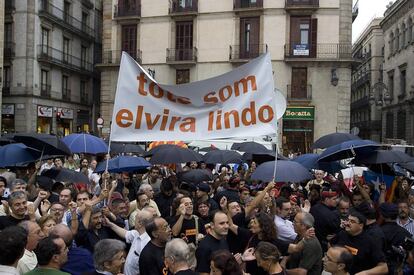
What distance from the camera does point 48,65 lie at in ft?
115

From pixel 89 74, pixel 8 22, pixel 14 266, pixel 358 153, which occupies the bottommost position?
pixel 14 266

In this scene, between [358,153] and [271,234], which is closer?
[271,234]

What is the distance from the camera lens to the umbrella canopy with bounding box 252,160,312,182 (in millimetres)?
7926

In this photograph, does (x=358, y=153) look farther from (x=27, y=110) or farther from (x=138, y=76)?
(x=27, y=110)

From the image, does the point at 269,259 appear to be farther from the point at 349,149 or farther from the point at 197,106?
the point at 349,149

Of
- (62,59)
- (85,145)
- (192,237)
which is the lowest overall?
(192,237)

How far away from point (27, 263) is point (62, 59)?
3445 cm

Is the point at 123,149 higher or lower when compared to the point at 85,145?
lower

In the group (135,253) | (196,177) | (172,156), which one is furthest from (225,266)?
(172,156)

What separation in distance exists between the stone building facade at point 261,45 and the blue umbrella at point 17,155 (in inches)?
910

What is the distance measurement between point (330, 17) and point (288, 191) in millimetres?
24637

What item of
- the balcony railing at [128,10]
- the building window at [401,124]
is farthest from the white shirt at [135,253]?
the building window at [401,124]

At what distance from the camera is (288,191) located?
320 inches

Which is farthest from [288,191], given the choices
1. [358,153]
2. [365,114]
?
[365,114]
